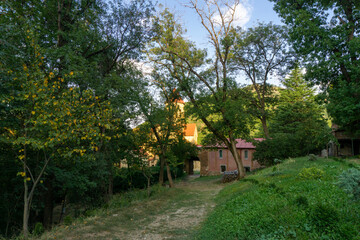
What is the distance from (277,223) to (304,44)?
1724 cm

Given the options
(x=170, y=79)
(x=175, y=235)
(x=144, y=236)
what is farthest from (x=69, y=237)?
(x=170, y=79)

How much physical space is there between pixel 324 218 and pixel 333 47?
1617 centimetres

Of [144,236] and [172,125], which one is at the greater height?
[172,125]

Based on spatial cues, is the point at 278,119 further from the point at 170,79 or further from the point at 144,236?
the point at 144,236

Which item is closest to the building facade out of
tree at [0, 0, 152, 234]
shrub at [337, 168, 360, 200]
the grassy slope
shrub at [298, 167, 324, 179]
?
tree at [0, 0, 152, 234]

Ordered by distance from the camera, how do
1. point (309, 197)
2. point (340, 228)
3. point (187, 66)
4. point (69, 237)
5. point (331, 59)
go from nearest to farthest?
1. point (340, 228)
2. point (309, 197)
3. point (69, 237)
4. point (331, 59)
5. point (187, 66)

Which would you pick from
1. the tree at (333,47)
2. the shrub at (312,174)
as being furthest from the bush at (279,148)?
the shrub at (312,174)

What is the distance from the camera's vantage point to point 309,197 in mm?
6211

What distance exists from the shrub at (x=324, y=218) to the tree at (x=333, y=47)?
508 inches

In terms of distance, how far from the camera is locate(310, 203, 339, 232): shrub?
4.39 m

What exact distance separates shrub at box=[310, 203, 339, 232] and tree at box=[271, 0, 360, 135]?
12.9m

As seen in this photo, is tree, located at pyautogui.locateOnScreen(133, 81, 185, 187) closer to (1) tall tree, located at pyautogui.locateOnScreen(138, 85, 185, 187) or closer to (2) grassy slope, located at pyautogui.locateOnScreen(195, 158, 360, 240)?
(1) tall tree, located at pyautogui.locateOnScreen(138, 85, 185, 187)

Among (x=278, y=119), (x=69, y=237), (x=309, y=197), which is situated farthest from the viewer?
(x=278, y=119)

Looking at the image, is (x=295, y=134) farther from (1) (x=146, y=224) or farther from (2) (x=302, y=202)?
(1) (x=146, y=224)
